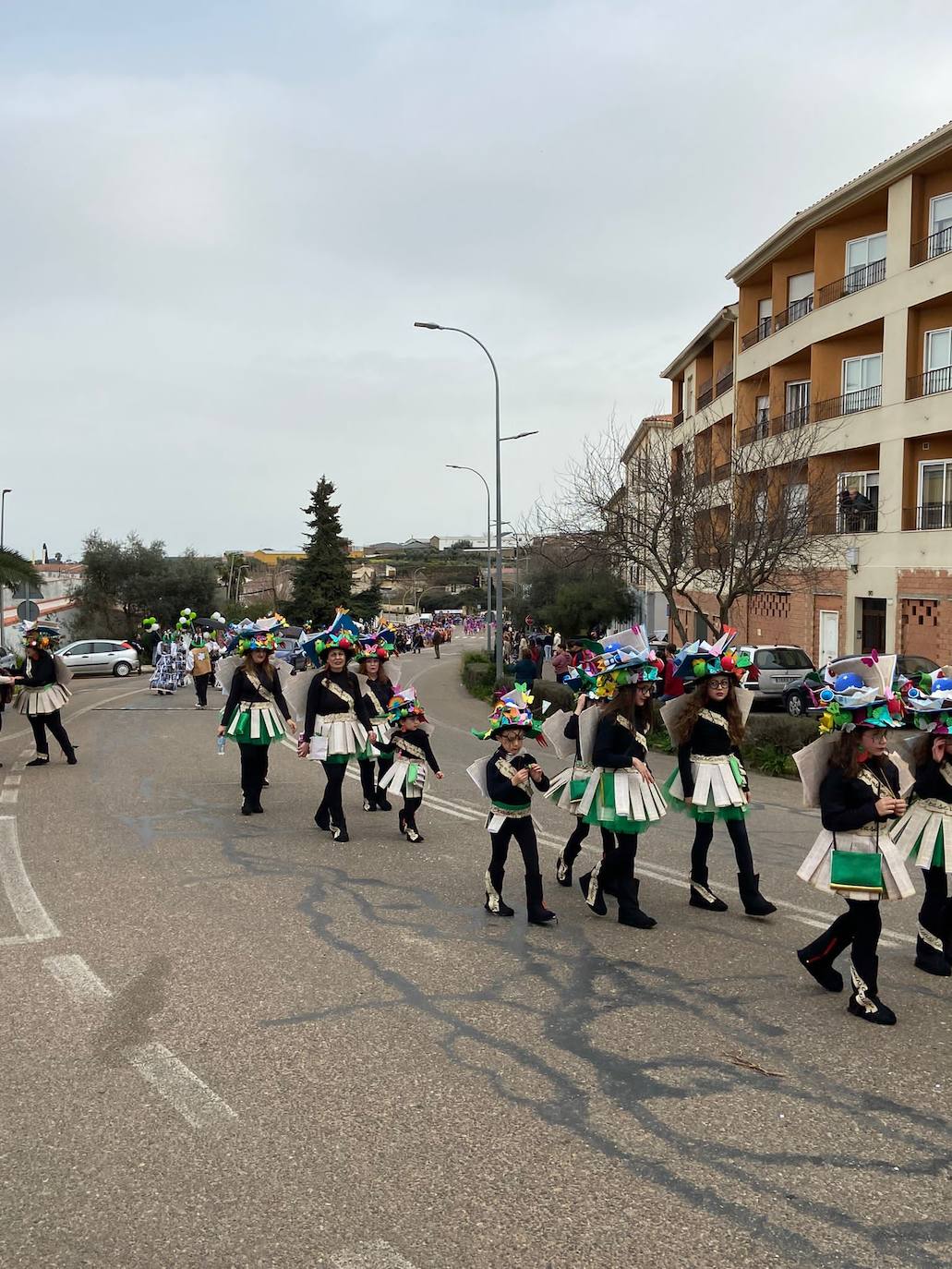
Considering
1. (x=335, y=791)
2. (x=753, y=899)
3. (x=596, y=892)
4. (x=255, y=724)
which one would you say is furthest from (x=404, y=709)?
(x=753, y=899)

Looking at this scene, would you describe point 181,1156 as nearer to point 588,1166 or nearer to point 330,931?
point 588,1166

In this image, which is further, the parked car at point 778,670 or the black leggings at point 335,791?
the parked car at point 778,670

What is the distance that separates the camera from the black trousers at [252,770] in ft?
36.3

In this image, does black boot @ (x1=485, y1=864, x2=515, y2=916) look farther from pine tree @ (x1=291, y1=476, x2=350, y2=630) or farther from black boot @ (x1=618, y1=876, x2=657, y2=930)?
pine tree @ (x1=291, y1=476, x2=350, y2=630)

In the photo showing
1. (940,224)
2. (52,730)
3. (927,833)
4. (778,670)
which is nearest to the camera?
(927,833)

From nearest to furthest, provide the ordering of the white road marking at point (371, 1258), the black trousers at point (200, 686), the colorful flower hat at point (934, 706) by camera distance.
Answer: the white road marking at point (371, 1258) → the colorful flower hat at point (934, 706) → the black trousers at point (200, 686)

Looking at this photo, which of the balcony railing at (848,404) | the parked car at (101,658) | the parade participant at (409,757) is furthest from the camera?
the parked car at (101,658)

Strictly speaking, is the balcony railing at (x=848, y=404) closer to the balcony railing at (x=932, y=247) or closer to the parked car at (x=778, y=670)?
the balcony railing at (x=932, y=247)

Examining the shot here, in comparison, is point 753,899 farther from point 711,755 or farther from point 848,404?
point 848,404

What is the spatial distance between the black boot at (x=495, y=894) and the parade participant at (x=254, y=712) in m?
4.20

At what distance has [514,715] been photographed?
24.2 feet

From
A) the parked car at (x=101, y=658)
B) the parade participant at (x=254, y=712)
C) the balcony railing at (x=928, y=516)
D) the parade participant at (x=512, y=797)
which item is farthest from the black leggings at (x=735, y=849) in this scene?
the parked car at (x=101, y=658)

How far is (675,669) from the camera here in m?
7.65

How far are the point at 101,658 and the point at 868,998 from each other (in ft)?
137
